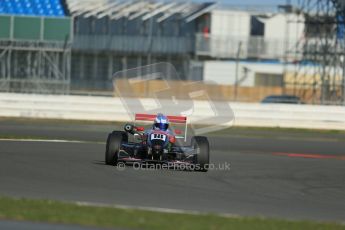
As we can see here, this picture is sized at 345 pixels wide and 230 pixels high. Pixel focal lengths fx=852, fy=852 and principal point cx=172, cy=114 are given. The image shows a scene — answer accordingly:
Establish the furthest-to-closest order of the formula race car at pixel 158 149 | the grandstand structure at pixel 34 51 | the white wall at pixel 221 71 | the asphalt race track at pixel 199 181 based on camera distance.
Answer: the white wall at pixel 221 71, the grandstand structure at pixel 34 51, the formula race car at pixel 158 149, the asphalt race track at pixel 199 181

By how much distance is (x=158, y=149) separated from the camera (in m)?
13.4

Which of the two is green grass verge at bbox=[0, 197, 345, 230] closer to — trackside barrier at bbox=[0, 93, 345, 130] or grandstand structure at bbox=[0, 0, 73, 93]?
trackside barrier at bbox=[0, 93, 345, 130]

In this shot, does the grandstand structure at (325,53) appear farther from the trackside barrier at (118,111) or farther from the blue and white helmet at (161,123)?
the blue and white helmet at (161,123)

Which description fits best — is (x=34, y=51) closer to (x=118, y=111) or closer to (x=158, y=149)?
(x=118, y=111)

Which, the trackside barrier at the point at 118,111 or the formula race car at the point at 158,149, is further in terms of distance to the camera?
the trackside barrier at the point at 118,111

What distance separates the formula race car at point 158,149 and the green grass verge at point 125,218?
172 inches

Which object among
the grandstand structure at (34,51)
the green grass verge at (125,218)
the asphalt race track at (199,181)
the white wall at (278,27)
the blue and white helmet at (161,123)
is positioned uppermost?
the white wall at (278,27)

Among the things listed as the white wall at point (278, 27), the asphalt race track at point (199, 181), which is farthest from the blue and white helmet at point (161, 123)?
the white wall at point (278, 27)

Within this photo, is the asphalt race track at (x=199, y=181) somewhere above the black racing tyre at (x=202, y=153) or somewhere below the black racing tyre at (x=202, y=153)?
below

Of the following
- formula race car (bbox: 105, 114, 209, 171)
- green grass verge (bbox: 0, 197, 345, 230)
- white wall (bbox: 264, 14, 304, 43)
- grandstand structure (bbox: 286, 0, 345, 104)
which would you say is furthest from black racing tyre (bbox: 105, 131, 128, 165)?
white wall (bbox: 264, 14, 304, 43)

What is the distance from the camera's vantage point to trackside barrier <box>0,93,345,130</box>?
26.7 meters

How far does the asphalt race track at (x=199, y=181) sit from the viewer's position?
32.9ft

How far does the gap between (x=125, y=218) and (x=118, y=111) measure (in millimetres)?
18209

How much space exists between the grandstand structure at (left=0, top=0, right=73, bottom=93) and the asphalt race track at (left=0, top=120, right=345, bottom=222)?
59.9 feet
